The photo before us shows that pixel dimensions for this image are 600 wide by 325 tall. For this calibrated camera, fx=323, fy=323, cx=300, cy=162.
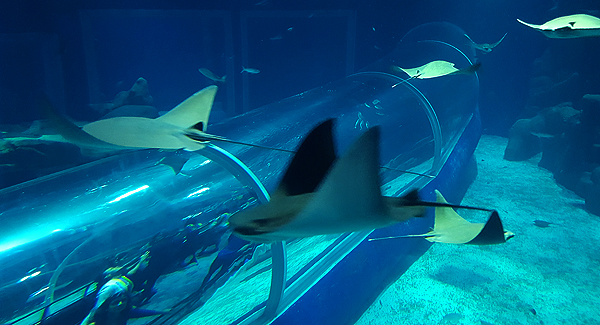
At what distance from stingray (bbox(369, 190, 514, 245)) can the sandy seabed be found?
1529 mm

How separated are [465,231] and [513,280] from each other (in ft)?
8.72

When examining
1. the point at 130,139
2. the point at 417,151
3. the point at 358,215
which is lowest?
the point at 417,151

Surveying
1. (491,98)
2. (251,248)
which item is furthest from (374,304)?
(491,98)

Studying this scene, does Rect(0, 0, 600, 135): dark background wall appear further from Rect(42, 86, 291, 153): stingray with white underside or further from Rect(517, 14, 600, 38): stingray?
Rect(42, 86, 291, 153): stingray with white underside

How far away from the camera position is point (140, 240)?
1605mm

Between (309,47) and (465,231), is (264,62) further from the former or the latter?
(465,231)

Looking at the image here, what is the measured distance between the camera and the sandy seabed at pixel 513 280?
2.98m

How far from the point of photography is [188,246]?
5.74ft

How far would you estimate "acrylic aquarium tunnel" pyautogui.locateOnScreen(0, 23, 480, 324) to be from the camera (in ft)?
4.59

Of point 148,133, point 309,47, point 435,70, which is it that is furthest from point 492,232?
point 309,47

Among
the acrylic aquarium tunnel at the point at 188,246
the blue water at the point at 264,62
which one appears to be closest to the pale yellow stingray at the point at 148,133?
the acrylic aquarium tunnel at the point at 188,246

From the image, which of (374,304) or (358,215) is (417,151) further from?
(358,215)

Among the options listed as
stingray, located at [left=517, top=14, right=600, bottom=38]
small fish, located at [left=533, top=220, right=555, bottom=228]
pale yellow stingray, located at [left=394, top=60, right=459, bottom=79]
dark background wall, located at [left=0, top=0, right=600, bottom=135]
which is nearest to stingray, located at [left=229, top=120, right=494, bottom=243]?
stingray, located at [left=517, top=14, right=600, bottom=38]

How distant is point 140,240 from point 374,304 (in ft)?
7.81
